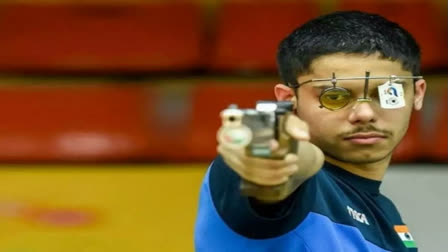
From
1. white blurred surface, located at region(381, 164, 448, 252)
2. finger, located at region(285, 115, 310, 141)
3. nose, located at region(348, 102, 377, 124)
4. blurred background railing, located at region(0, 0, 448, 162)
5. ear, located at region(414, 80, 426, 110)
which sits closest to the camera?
finger, located at region(285, 115, 310, 141)

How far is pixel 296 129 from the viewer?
762 millimetres

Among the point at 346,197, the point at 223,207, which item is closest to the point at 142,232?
the point at 346,197

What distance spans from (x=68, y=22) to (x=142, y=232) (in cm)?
73

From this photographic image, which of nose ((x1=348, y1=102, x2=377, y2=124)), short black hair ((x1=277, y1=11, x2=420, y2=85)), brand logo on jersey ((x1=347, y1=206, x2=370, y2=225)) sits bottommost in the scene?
brand logo on jersey ((x1=347, y1=206, x2=370, y2=225))

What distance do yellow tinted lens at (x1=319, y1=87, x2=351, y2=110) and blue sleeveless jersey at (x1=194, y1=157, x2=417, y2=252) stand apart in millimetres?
68

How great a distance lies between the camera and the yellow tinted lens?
1.03 meters

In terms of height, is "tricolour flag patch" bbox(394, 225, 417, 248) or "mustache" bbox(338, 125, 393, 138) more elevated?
"mustache" bbox(338, 125, 393, 138)

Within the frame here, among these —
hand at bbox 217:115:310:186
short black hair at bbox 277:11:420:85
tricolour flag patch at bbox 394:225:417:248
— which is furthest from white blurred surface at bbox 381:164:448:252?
hand at bbox 217:115:310:186

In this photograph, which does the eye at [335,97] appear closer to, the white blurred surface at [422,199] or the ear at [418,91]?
the ear at [418,91]

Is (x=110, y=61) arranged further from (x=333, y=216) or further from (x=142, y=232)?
(x=333, y=216)

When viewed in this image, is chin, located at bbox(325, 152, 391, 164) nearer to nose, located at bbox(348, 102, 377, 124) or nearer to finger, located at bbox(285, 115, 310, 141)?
nose, located at bbox(348, 102, 377, 124)

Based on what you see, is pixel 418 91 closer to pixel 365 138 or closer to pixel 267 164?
pixel 365 138

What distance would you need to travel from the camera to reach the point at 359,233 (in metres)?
1.01

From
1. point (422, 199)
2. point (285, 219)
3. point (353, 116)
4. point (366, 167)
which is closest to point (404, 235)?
point (366, 167)
